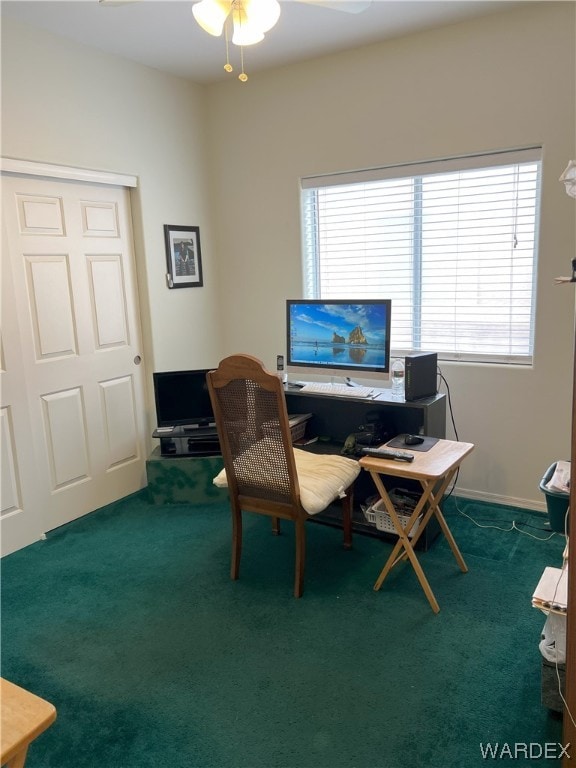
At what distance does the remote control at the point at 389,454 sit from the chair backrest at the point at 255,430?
1.27ft

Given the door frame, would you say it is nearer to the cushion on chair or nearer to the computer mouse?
the cushion on chair

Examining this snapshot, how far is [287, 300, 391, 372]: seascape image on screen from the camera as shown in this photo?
10.2ft

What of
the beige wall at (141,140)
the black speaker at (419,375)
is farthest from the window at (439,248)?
the beige wall at (141,140)

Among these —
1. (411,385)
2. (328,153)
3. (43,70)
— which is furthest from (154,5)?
(411,385)

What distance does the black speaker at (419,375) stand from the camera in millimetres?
2959

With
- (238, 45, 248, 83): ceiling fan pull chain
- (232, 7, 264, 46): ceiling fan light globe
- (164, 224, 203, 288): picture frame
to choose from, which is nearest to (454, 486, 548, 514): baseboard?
(164, 224, 203, 288): picture frame

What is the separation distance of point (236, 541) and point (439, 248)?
2172 mm

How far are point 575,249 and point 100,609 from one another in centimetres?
300

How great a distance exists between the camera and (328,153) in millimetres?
3693

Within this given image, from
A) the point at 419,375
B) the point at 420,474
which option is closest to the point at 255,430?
the point at 420,474

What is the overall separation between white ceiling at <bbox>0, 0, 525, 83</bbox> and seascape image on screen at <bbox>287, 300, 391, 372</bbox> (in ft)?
4.81

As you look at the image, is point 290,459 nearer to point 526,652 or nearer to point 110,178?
point 526,652

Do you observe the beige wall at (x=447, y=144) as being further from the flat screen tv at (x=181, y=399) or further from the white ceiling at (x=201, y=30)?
the flat screen tv at (x=181, y=399)

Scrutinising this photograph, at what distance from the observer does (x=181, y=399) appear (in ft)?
12.3
